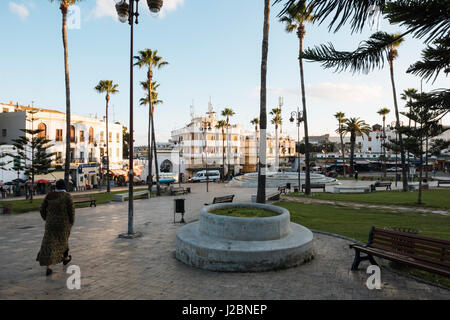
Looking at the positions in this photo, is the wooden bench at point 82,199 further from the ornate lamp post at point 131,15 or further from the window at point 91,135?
the window at point 91,135

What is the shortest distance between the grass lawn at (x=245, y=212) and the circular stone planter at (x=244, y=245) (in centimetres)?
81

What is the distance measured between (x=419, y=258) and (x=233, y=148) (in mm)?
63388

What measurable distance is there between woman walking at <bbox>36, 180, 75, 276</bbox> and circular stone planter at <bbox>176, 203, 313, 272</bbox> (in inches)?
106

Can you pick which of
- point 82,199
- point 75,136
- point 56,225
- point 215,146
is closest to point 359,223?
point 56,225

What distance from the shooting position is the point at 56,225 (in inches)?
238

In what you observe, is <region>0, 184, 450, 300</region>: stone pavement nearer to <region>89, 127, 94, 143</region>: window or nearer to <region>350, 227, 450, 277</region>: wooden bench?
<region>350, 227, 450, 277</region>: wooden bench

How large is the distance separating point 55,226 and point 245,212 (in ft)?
16.4

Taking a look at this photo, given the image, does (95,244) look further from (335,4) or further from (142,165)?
(142,165)

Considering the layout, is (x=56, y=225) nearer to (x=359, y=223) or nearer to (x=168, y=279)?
(x=168, y=279)

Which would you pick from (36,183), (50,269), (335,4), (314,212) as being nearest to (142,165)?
(36,183)

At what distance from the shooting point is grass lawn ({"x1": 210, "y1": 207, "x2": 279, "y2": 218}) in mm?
8041

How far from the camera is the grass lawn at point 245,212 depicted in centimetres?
804

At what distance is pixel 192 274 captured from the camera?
20.0 feet
